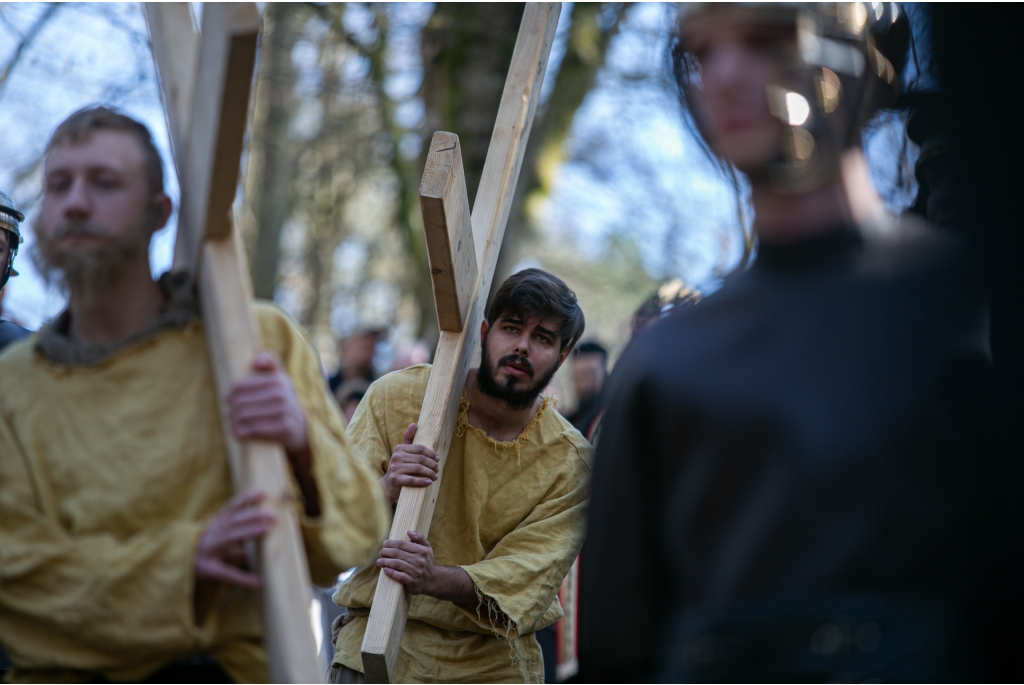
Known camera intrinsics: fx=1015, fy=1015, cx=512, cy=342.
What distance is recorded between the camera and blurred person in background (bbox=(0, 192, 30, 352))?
341 centimetres

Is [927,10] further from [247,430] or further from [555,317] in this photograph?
[555,317]

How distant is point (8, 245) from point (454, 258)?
1.68m

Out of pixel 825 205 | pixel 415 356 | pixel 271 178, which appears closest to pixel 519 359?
pixel 825 205

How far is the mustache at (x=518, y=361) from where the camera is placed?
3.38 m

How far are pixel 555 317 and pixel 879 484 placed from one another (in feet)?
6.19

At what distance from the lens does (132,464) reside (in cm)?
188

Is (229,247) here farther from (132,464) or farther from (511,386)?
(511,386)

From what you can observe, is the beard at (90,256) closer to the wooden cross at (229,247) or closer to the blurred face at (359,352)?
the wooden cross at (229,247)

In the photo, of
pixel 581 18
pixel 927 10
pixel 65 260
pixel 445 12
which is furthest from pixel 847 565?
pixel 581 18

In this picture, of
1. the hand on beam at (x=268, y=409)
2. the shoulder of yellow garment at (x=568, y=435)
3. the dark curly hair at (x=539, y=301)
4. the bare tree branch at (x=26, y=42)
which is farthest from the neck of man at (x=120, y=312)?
the bare tree branch at (x=26, y=42)

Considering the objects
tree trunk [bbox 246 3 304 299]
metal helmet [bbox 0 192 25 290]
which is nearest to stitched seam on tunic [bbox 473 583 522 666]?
metal helmet [bbox 0 192 25 290]

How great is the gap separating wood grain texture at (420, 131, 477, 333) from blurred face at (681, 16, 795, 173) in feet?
3.32

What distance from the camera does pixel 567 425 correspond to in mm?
3654

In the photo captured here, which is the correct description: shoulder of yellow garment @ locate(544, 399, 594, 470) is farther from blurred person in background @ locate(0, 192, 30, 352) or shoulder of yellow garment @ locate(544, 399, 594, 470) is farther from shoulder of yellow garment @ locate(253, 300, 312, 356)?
blurred person in background @ locate(0, 192, 30, 352)
